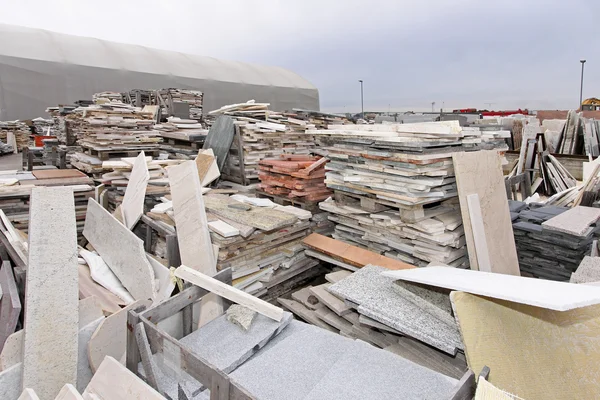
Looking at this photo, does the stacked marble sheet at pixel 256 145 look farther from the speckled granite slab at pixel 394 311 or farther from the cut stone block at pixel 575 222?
the cut stone block at pixel 575 222

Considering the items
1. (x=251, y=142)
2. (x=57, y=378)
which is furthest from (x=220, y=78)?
(x=57, y=378)

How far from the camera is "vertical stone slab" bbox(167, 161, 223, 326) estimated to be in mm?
3766

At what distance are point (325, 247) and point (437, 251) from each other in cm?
121

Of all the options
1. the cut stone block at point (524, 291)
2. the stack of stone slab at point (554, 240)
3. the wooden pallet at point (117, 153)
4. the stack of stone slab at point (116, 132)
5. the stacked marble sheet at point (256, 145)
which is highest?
the stack of stone slab at point (116, 132)

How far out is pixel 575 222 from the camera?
13.9ft

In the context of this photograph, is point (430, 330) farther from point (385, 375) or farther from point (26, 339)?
point (26, 339)

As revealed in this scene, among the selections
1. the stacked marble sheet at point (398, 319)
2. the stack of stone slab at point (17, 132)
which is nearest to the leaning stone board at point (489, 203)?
the stacked marble sheet at point (398, 319)

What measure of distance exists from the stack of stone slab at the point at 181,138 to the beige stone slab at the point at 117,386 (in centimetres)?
618

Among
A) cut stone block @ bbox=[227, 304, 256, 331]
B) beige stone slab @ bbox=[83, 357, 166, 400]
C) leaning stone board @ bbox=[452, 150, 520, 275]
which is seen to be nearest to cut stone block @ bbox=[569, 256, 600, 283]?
leaning stone board @ bbox=[452, 150, 520, 275]

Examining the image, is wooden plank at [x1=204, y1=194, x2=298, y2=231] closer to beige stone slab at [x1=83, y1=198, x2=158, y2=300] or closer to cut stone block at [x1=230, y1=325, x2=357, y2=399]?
beige stone slab at [x1=83, y1=198, x2=158, y2=300]

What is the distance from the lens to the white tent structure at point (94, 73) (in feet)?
65.3

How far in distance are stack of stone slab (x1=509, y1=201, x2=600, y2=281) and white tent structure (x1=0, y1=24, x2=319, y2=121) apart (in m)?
23.9

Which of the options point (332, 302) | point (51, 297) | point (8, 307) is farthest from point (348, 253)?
point (8, 307)

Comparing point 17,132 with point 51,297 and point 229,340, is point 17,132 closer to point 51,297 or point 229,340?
point 51,297
